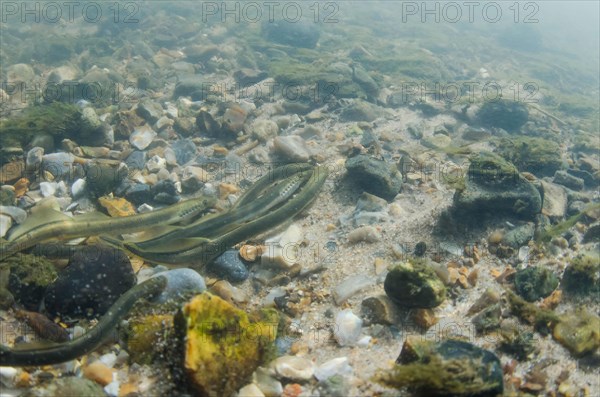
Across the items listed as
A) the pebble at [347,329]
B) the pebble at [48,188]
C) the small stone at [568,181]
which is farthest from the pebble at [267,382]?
the small stone at [568,181]

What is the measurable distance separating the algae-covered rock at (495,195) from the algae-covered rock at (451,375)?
9.21 ft

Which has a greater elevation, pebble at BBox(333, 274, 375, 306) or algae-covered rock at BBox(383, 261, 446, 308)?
algae-covered rock at BBox(383, 261, 446, 308)

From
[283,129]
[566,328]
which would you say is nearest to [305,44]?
[283,129]

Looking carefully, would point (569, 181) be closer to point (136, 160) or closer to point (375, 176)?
point (375, 176)

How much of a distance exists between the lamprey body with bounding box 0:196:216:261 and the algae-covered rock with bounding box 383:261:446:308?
2917 millimetres

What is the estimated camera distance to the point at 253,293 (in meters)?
4.50

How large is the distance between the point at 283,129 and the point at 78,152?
426cm

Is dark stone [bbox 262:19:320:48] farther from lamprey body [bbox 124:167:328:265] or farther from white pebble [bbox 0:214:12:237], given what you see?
white pebble [bbox 0:214:12:237]

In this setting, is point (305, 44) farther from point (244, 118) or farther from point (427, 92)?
point (244, 118)

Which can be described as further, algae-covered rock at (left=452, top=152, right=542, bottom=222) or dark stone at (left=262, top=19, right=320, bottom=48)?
dark stone at (left=262, top=19, right=320, bottom=48)

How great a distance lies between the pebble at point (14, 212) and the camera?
4.93 metres

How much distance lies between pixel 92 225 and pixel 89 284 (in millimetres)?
1122

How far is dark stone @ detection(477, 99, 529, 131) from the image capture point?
423 inches

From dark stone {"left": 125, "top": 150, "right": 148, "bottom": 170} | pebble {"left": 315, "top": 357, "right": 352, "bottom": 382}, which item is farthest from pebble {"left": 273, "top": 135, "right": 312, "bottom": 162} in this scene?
pebble {"left": 315, "top": 357, "right": 352, "bottom": 382}
